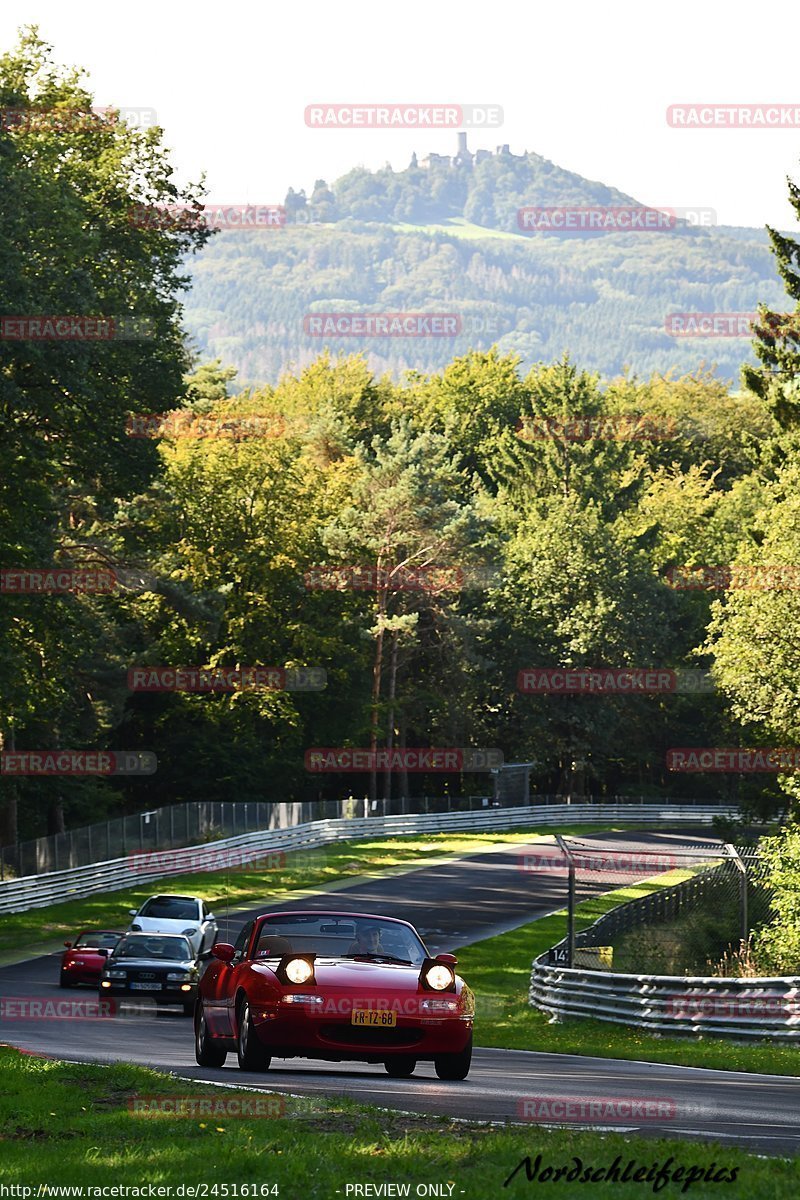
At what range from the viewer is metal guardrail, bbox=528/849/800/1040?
2234 centimetres

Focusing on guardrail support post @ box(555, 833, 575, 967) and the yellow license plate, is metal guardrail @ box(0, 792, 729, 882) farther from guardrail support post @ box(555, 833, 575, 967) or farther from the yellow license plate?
the yellow license plate

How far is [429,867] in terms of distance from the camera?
61.8 m

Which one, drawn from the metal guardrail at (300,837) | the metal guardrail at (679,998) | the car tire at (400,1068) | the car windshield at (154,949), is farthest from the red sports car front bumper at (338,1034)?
the metal guardrail at (300,837)

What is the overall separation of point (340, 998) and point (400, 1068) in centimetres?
151

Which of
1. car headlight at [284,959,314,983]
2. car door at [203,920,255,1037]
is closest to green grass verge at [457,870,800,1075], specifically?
car door at [203,920,255,1037]

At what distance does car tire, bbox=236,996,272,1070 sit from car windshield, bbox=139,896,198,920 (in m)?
18.2

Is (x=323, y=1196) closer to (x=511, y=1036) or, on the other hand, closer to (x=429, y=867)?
(x=511, y=1036)

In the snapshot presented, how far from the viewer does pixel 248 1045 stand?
14.3 metres

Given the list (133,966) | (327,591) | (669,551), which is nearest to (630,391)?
(669,551)

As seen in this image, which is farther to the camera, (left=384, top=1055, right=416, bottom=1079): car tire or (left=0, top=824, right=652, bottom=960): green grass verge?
(left=0, top=824, right=652, bottom=960): green grass verge

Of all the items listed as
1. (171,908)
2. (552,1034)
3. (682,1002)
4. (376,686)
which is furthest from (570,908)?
(376,686)

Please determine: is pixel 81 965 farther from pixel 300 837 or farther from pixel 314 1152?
pixel 300 837

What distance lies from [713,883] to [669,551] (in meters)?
74.1

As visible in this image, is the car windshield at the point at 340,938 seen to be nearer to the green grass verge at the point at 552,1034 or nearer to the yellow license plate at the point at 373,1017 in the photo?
the yellow license plate at the point at 373,1017
